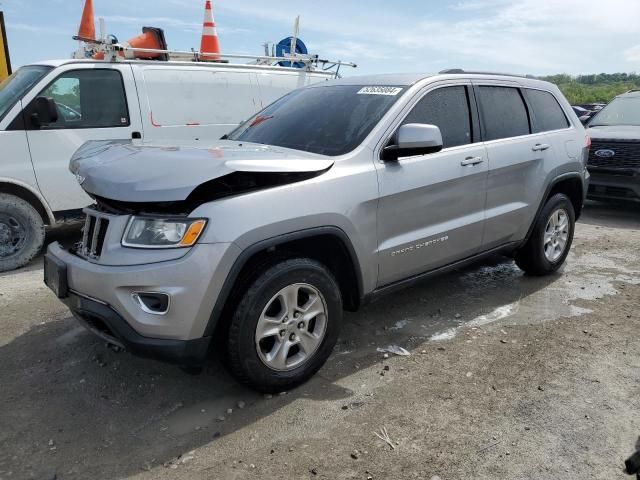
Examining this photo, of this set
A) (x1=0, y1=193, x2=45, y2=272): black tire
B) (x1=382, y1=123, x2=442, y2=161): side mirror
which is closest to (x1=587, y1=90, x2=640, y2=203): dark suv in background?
(x1=382, y1=123, x2=442, y2=161): side mirror

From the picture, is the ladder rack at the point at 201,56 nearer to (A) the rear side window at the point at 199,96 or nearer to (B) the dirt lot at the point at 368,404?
(A) the rear side window at the point at 199,96

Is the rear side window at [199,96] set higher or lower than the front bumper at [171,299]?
higher

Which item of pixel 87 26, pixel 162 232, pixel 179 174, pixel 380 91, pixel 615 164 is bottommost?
pixel 615 164

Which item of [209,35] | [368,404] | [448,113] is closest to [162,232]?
[368,404]

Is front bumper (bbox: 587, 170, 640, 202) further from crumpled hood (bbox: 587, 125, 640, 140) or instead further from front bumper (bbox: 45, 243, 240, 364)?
front bumper (bbox: 45, 243, 240, 364)

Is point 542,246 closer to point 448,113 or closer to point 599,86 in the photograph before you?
point 448,113

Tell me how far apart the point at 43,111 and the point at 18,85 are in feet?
1.74

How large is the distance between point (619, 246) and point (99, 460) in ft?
19.8

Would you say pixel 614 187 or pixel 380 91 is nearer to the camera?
pixel 380 91

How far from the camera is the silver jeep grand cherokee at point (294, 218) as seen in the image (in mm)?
2689

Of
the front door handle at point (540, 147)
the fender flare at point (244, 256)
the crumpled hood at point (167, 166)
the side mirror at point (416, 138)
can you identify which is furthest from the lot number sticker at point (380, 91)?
the front door handle at point (540, 147)

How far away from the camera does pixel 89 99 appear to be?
19.1 ft

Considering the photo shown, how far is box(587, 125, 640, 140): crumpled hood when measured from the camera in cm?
813

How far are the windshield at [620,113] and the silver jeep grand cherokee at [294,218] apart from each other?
18.8 ft
